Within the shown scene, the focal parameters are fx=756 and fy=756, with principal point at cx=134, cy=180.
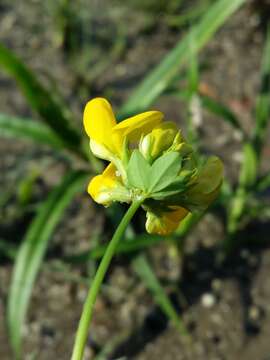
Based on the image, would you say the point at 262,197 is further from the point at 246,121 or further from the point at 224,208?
the point at 246,121

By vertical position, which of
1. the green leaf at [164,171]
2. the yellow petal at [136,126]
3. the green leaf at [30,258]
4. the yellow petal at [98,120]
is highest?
the yellow petal at [98,120]

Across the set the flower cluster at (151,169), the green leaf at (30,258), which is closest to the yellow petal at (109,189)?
the flower cluster at (151,169)

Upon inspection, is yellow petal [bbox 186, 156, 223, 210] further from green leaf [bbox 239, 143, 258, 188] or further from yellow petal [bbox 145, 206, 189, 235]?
green leaf [bbox 239, 143, 258, 188]

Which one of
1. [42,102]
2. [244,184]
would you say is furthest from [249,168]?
[42,102]

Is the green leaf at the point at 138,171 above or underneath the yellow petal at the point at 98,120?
underneath

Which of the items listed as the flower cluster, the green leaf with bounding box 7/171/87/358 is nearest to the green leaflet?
the flower cluster

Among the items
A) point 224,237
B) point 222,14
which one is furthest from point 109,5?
point 224,237

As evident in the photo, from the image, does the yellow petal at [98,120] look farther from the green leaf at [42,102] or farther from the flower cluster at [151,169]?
the green leaf at [42,102]
